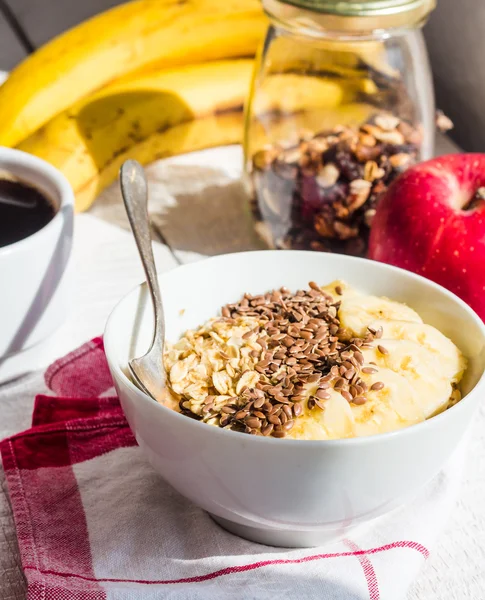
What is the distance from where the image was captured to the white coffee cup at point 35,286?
2.36ft

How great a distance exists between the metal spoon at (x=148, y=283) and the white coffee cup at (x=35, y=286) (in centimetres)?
7

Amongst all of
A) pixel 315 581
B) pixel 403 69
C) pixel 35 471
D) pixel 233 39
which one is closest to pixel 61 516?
pixel 35 471

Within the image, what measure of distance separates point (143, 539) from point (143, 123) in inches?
29.1

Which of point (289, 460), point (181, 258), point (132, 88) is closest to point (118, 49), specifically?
point (132, 88)

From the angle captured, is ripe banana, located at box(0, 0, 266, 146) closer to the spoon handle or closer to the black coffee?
the black coffee

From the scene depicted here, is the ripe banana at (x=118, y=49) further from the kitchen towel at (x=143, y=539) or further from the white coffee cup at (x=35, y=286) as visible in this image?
the kitchen towel at (x=143, y=539)

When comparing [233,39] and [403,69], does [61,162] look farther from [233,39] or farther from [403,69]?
[403,69]

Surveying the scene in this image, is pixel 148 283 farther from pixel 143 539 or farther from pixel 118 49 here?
pixel 118 49

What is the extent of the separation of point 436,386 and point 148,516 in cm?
24

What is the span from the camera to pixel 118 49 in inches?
45.9

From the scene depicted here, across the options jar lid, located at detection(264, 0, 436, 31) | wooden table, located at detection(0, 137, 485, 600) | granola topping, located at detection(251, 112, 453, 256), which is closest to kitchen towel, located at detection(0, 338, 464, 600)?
wooden table, located at detection(0, 137, 485, 600)

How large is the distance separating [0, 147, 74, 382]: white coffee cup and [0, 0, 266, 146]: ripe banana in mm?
285

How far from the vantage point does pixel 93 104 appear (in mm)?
1150

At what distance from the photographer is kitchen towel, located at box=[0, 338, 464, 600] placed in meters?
0.56
